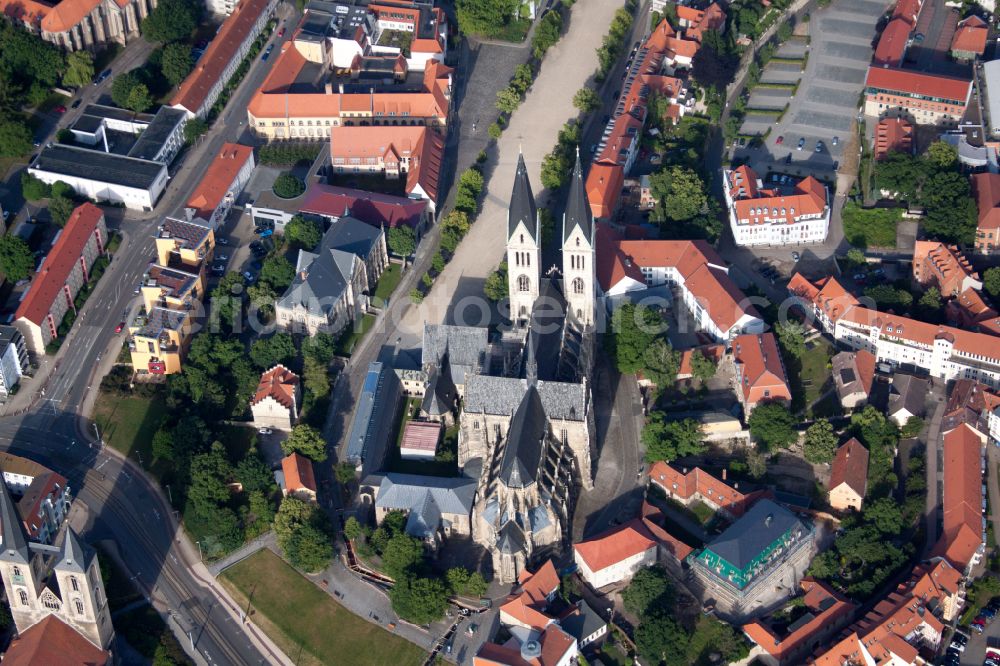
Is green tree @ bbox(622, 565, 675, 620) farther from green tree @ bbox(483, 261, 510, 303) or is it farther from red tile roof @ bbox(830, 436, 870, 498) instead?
green tree @ bbox(483, 261, 510, 303)

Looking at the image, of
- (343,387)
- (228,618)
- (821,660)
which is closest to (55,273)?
(343,387)

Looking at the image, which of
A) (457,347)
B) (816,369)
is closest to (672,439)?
(816,369)

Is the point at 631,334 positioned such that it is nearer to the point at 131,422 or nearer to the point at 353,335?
the point at 353,335

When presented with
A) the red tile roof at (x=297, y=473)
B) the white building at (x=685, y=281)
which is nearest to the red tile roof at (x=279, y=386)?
the red tile roof at (x=297, y=473)

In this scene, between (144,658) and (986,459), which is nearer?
(144,658)

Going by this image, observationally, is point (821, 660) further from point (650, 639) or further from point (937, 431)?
point (937, 431)
